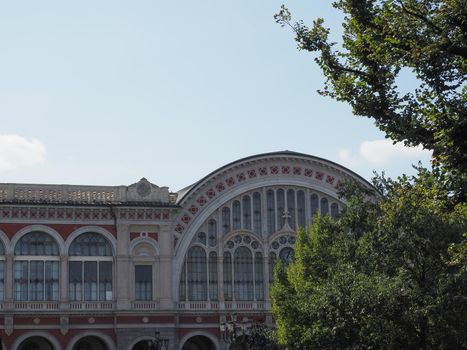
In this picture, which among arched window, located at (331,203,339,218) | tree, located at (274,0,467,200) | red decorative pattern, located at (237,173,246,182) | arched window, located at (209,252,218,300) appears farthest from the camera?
arched window, located at (331,203,339,218)

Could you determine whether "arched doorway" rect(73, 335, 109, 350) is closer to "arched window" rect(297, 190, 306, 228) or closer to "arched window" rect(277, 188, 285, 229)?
"arched window" rect(277, 188, 285, 229)

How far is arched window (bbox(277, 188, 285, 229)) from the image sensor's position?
73.5 meters

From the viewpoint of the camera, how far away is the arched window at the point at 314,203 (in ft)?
244

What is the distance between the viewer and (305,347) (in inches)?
1987

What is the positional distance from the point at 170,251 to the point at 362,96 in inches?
1738

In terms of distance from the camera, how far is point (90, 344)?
2751 inches

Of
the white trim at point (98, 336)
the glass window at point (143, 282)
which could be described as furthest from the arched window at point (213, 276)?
the white trim at point (98, 336)

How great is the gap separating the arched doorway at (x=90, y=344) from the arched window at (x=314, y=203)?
18.7m

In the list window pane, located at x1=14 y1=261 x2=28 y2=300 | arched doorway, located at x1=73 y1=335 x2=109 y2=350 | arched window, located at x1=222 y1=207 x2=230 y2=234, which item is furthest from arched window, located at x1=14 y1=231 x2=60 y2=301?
arched window, located at x1=222 y1=207 x2=230 y2=234

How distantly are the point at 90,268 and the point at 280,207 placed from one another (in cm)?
1526

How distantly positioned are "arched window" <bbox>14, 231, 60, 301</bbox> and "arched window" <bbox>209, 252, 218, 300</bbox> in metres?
11.2

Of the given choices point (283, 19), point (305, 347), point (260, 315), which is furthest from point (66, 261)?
point (283, 19)

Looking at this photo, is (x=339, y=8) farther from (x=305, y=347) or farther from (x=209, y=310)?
(x=209, y=310)

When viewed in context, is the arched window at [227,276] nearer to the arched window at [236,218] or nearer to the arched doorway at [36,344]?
the arched window at [236,218]
